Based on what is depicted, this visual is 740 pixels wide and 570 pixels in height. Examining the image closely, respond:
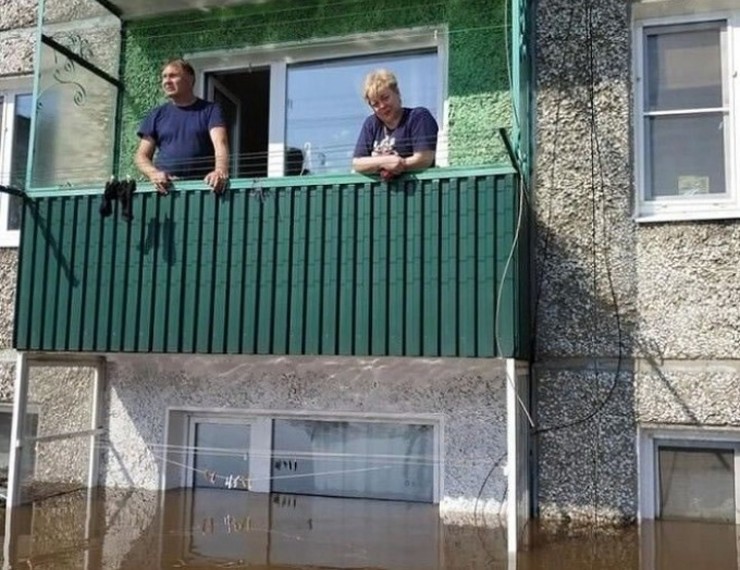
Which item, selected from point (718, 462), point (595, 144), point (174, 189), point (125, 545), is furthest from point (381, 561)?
point (595, 144)

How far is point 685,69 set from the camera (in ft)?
18.0

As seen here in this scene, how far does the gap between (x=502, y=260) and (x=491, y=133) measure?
1302 millimetres

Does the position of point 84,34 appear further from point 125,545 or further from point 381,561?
point 381,561

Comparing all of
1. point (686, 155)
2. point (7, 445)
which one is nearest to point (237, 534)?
point (7, 445)

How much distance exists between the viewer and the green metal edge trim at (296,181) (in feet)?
15.8

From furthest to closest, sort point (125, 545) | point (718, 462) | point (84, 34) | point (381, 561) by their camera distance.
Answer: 1. point (84, 34)
2. point (718, 462)
3. point (125, 545)
4. point (381, 561)

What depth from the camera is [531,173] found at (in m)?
5.53

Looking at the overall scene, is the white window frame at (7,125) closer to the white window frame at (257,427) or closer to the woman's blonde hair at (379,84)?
the white window frame at (257,427)

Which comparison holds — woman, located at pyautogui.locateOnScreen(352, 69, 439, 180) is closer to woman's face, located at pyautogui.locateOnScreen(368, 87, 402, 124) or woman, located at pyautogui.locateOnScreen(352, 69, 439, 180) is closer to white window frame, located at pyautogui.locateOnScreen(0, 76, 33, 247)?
woman's face, located at pyautogui.locateOnScreen(368, 87, 402, 124)

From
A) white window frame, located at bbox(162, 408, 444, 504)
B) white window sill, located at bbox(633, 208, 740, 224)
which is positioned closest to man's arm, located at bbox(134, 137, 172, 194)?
white window frame, located at bbox(162, 408, 444, 504)

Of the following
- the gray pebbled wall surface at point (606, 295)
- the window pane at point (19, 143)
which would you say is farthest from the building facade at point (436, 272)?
the window pane at point (19, 143)

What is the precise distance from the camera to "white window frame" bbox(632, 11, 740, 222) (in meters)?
5.24

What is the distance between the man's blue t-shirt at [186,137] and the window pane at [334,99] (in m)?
0.64

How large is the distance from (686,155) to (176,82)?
3409 millimetres
